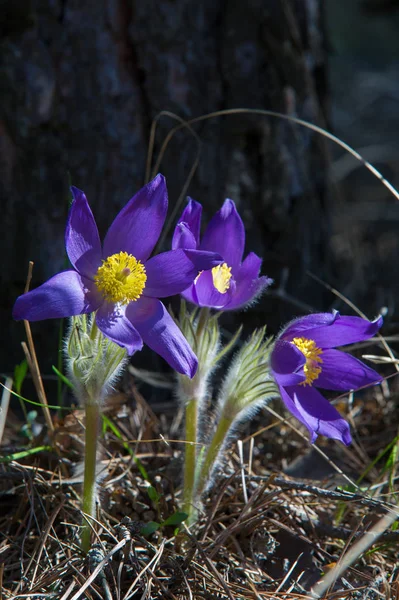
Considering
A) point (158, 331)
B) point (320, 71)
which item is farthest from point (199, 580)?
point (320, 71)

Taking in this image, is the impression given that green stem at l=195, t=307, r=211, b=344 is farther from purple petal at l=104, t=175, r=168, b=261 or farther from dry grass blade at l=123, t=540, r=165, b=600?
dry grass blade at l=123, t=540, r=165, b=600

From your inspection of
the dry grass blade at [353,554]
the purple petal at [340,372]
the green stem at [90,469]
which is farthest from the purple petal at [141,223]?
the dry grass blade at [353,554]

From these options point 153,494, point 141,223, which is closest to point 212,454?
point 153,494

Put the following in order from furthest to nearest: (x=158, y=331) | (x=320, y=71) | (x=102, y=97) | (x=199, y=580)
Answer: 1. (x=320, y=71)
2. (x=102, y=97)
3. (x=199, y=580)
4. (x=158, y=331)

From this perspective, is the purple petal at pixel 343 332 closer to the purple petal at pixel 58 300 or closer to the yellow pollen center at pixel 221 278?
the yellow pollen center at pixel 221 278

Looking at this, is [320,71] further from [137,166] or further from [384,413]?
[384,413]

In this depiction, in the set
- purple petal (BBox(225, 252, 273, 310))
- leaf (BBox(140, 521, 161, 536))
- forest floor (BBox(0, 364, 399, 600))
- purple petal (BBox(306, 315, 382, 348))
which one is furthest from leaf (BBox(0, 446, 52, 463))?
purple petal (BBox(306, 315, 382, 348))
